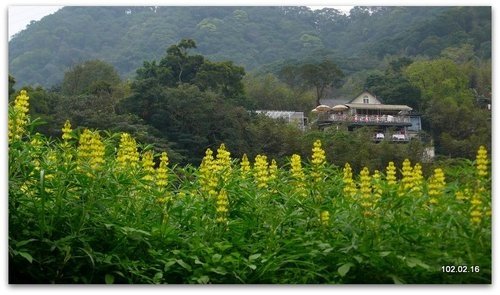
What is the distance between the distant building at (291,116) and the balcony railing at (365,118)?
103mm

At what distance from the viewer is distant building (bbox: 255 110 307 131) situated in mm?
4547

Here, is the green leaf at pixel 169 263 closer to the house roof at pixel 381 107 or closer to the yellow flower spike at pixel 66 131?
the yellow flower spike at pixel 66 131

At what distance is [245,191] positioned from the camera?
14.0ft

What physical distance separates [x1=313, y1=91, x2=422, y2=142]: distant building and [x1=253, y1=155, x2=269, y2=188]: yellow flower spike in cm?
40

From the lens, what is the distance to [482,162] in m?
4.34

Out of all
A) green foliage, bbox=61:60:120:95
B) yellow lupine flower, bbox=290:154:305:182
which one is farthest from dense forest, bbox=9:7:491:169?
yellow lupine flower, bbox=290:154:305:182

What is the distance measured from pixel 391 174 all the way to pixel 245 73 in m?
1.04

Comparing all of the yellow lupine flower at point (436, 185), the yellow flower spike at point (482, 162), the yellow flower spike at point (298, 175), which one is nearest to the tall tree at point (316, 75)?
the yellow flower spike at point (298, 175)

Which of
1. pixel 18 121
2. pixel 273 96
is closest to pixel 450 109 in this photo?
pixel 273 96

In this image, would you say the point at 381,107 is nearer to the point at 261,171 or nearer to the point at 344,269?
the point at 261,171
